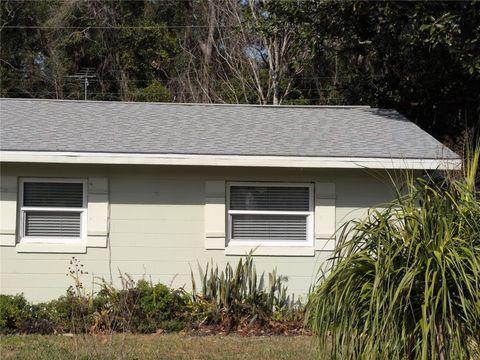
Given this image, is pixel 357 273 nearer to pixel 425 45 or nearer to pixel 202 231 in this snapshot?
pixel 202 231

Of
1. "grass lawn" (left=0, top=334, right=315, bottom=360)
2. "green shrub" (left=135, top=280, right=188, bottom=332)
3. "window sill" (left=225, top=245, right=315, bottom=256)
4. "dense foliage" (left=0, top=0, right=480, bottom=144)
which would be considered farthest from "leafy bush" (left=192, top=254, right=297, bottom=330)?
"dense foliage" (left=0, top=0, right=480, bottom=144)

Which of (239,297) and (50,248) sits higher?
(50,248)

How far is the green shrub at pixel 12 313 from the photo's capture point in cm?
1013

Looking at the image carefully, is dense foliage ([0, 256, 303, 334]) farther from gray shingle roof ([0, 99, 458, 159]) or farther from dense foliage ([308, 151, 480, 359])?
dense foliage ([308, 151, 480, 359])

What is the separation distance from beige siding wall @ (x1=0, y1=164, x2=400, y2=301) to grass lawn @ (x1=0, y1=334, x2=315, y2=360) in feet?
4.83

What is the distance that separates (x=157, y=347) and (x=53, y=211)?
11.4ft

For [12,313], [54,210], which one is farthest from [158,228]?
[12,313]

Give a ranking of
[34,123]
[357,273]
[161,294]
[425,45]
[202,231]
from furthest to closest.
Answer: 1. [425,45]
2. [34,123]
3. [202,231]
4. [161,294]
5. [357,273]

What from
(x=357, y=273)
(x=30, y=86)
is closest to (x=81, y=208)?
(x=357, y=273)

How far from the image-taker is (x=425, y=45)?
44.0 feet

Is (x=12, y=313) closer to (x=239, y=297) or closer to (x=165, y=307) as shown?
(x=165, y=307)

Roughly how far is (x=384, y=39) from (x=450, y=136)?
3236mm

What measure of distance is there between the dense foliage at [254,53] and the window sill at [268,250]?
435cm

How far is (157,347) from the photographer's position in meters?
8.73
